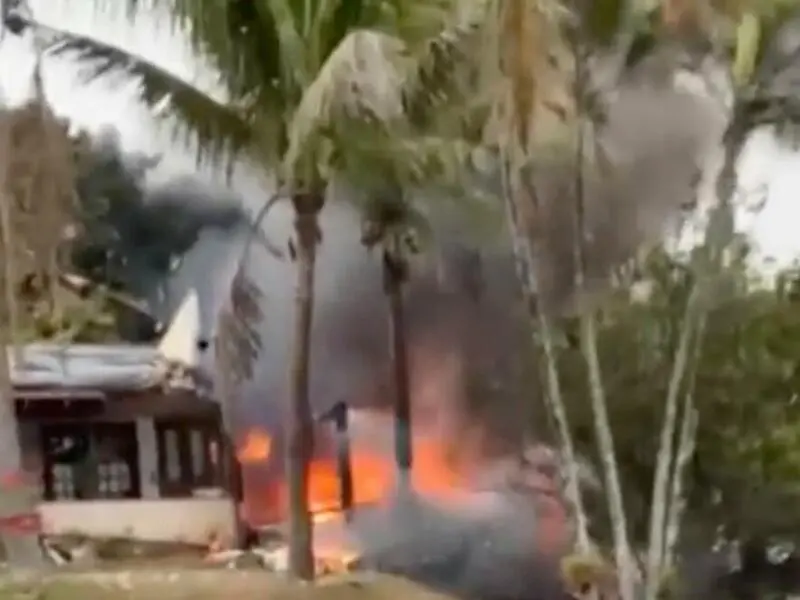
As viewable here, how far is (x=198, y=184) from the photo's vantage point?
3584 mm

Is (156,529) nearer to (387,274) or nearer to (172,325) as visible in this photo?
(172,325)

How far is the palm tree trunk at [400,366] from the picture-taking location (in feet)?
11.8

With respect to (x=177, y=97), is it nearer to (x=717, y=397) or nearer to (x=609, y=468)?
(x=609, y=468)

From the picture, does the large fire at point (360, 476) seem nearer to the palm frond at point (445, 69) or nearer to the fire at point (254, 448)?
the fire at point (254, 448)

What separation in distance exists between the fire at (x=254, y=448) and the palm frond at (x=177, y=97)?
2.31 feet

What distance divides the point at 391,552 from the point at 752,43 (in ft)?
5.04

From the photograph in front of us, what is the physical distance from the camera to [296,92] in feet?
11.0

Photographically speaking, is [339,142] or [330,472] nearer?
[339,142]

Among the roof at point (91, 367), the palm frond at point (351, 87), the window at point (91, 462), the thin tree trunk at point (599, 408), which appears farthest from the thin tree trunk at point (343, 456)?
the palm frond at point (351, 87)

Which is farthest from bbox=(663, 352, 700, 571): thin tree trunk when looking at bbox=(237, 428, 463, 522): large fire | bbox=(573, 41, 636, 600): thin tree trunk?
bbox=(237, 428, 463, 522): large fire

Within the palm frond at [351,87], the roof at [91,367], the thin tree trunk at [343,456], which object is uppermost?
the palm frond at [351,87]

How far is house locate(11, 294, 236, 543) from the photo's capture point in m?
3.51

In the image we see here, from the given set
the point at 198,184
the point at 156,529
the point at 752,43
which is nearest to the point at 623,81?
the point at 752,43

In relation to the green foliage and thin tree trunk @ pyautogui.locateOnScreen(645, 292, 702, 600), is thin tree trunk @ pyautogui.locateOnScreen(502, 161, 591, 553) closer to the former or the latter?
the green foliage
